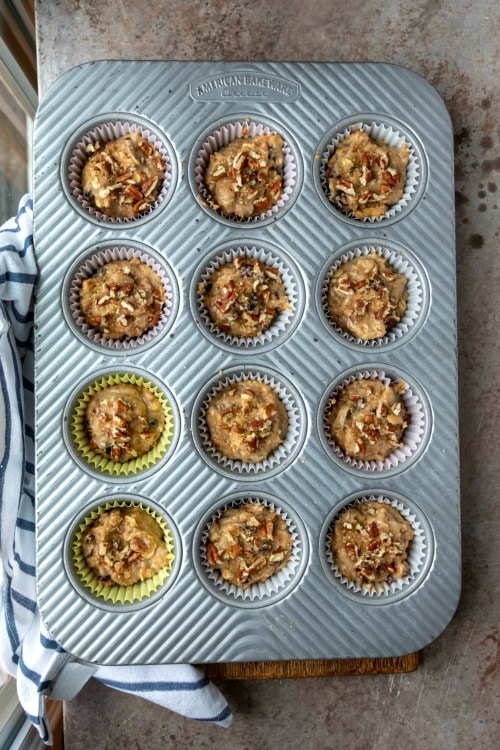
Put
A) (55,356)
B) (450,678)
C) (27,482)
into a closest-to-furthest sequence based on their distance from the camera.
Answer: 1. (55,356)
2. (27,482)
3. (450,678)

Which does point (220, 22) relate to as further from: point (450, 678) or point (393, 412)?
point (450, 678)

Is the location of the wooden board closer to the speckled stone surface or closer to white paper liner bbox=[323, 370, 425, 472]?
the speckled stone surface

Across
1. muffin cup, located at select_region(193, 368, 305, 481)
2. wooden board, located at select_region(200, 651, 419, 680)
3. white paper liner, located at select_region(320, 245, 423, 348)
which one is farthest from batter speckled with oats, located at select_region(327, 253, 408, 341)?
wooden board, located at select_region(200, 651, 419, 680)

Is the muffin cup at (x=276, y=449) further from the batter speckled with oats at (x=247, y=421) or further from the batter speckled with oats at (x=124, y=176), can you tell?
the batter speckled with oats at (x=124, y=176)

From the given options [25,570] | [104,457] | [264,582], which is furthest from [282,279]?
[25,570]

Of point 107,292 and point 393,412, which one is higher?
point 107,292

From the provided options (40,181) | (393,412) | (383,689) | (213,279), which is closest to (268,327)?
(213,279)

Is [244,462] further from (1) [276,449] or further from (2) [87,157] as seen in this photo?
(2) [87,157]
